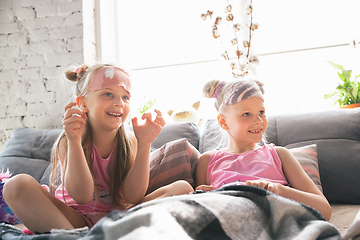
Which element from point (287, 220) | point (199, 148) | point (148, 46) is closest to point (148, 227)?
point (287, 220)

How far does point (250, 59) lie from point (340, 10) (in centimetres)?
93

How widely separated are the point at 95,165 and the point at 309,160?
3.10ft

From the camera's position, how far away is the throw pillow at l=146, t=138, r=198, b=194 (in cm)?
134

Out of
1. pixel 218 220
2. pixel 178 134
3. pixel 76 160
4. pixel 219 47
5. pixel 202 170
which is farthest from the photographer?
pixel 219 47

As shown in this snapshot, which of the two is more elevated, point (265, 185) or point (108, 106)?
point (108, 106)

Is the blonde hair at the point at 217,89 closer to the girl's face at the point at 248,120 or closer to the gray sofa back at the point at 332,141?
the girl's face at the point at 248,120

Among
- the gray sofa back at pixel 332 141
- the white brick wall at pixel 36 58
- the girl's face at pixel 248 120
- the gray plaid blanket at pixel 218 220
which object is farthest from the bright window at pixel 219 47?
the gray plaid blanket at pixel 218 220

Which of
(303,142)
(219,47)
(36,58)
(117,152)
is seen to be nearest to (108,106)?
(117,152)

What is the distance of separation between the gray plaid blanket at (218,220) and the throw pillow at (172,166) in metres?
0.58

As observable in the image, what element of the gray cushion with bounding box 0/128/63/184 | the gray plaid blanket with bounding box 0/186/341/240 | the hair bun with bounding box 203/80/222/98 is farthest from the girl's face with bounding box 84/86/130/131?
the gray cushion with bounding box 0/128/63/184

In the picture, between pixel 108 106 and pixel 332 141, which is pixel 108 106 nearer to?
pixel 108 106

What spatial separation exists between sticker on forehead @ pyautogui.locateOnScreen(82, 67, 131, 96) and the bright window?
3.70 feet

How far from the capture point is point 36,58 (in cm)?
257

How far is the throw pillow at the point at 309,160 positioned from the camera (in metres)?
1.29
